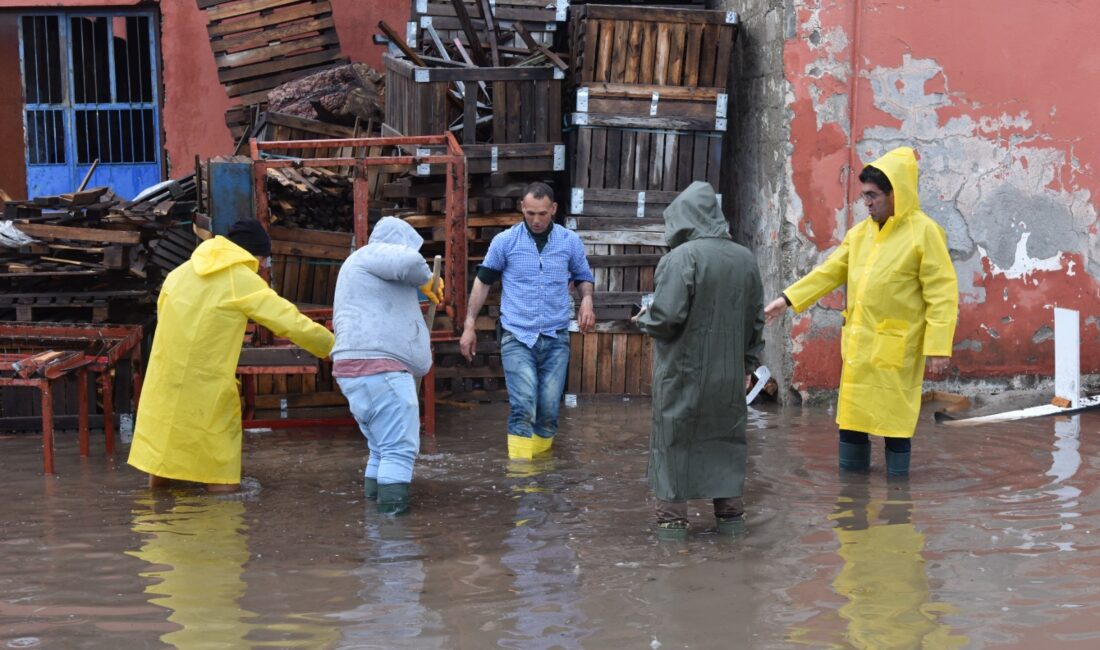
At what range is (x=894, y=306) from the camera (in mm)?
6867

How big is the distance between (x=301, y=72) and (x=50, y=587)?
27.1 feet

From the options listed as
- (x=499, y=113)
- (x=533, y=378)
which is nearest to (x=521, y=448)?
(x=533, y=378)

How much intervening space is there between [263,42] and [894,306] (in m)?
7.83

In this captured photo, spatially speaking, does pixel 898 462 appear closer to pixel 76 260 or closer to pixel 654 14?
pixel 654 14

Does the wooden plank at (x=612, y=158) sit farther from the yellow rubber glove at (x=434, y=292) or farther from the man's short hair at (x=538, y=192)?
the yellow rubber glove at (x=434, y=292)

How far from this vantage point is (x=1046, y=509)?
6.31 meters

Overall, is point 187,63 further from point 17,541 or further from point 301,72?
point 17,541

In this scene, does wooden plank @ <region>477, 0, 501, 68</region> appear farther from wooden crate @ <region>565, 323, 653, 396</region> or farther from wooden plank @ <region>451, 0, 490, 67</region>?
wooden crate @ <region>565, 323, 653, 396</region>

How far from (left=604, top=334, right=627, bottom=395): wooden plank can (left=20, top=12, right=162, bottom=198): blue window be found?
5850mm

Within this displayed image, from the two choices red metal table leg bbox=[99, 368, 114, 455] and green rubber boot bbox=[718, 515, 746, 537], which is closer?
green rubber boot bbox=[718, 515, 746, 537]

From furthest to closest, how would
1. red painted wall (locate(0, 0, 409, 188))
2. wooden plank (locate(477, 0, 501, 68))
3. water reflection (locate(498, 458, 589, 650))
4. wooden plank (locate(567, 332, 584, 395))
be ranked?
red painted wall (locate(0, 0, 409, 188))
wooden plank (locate(477, 0, 501, 68))
wooden plank (locate(567, 332, 584, 395))
water reflection (locate(498, 458, 589, 650))

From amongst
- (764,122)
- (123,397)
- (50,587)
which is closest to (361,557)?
(50,587)

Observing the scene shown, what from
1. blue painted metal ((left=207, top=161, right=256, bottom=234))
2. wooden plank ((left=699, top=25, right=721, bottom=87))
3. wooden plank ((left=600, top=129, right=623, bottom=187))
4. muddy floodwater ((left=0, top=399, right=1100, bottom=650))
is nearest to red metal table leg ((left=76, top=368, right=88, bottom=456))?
muddy floodwater ((left=0, top=399, right=1100, bottom=650))

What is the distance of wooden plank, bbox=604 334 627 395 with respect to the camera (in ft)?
32.9
